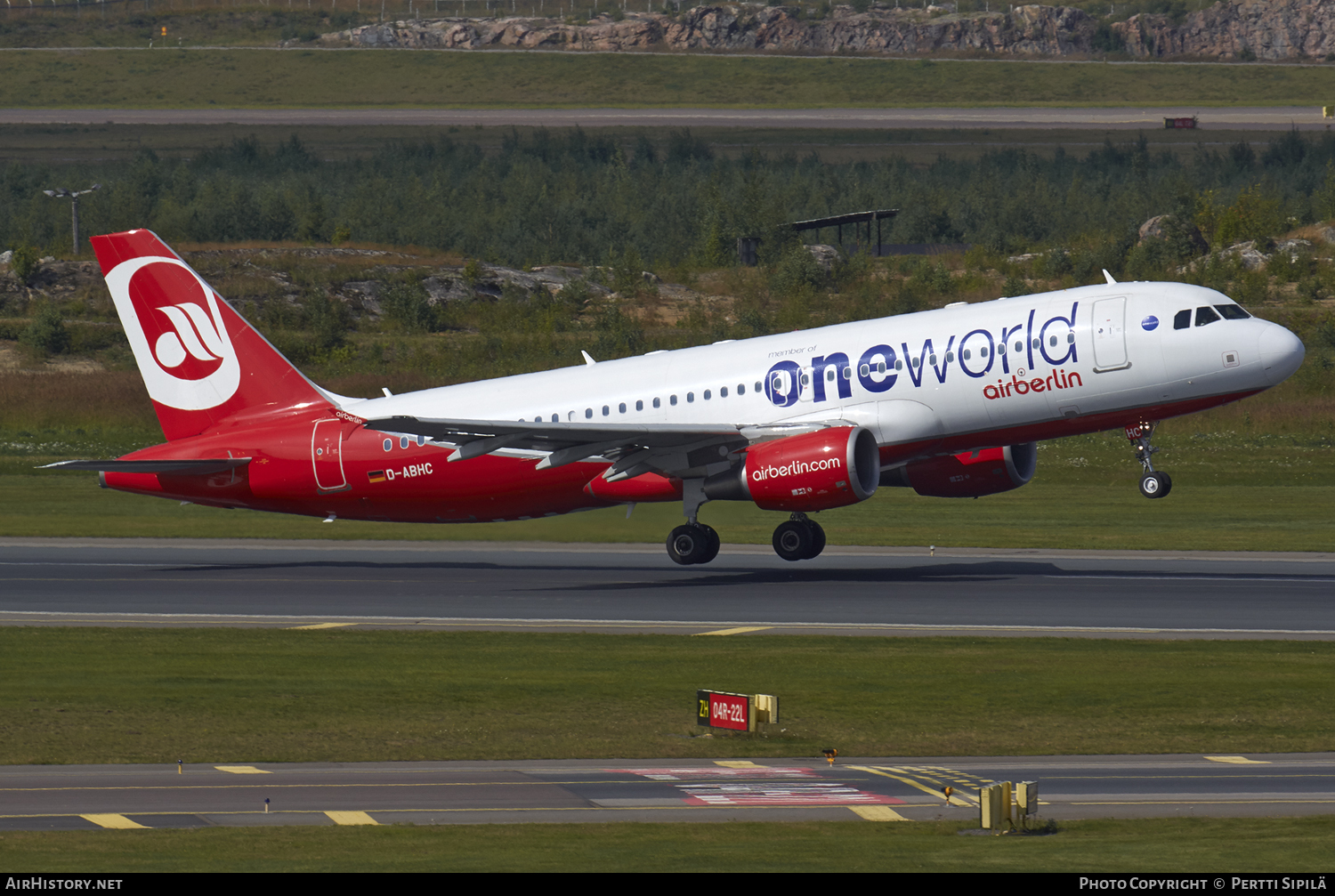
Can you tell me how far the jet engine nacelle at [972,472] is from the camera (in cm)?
4331

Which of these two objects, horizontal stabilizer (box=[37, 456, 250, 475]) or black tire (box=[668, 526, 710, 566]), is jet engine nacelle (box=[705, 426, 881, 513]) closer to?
black tire (box=[668, 526, 710, 566])

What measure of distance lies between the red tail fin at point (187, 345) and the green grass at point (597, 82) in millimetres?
130939

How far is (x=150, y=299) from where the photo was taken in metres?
45.9

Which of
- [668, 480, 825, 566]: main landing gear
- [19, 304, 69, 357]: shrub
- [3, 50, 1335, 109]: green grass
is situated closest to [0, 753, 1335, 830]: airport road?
[668, 480, 825, 566]: main landing gear

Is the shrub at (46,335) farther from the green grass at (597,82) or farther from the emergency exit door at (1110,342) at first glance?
the green grass at (597,82)

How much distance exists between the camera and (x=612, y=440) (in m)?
41.3

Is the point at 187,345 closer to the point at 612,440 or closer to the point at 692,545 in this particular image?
the point at 612,440

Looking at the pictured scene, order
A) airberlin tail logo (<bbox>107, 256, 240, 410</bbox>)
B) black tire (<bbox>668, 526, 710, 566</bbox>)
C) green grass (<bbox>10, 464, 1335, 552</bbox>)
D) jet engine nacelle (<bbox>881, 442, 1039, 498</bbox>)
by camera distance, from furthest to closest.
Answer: green grass (<bbox>10, 464, 1335, 552</bbox>) → airberlin tail logo (<bbox>107, 256, 240, 410</bbox>) → black tire (<bbox>668, 526, 710, 566</bbox>) → jet engine nacelle (<bbox>881, 442, 1039, 498</bbox>)

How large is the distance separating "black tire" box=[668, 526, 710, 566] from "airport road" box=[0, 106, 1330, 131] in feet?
373

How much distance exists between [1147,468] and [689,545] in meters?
11.3

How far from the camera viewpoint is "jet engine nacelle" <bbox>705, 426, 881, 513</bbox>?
3956 cm

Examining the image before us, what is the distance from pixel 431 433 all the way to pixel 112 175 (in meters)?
108
